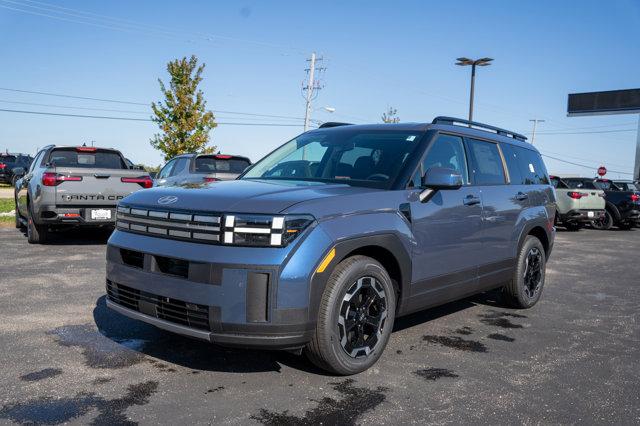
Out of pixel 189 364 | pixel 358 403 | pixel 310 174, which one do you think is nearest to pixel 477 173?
pixel 310 174

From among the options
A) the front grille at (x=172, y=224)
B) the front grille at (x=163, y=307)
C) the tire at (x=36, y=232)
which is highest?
the front grille at (x=172, y=224)

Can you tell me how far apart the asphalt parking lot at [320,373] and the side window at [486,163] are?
142 centimetres

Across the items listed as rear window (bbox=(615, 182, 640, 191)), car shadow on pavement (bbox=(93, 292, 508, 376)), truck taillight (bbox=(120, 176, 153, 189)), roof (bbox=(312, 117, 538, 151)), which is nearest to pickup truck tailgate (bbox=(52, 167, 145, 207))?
truck taillight (bbox=(120, 176, 153, 189))

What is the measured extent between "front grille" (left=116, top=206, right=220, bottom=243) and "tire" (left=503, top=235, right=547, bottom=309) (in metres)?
3.70

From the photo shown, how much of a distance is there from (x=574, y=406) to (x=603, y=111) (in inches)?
1997

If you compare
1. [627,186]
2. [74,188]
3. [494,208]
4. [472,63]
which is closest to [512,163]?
[494,208]

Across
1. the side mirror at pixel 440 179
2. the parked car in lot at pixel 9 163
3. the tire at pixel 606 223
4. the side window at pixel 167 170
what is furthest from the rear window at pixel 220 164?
the parked car in lot at pixel 9 163

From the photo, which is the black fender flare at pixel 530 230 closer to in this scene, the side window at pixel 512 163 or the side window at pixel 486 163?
the side window at pixel 512 163

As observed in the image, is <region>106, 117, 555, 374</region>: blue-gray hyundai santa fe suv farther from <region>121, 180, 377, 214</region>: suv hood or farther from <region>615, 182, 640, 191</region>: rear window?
<region>615, 182, 640, 191</region>: rear window

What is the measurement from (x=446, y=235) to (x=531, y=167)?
8.13ft

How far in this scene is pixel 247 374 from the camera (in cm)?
373

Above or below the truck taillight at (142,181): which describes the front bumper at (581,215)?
below

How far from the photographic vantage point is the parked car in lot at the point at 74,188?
8844mm

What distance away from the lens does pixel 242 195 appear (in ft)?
11.7
